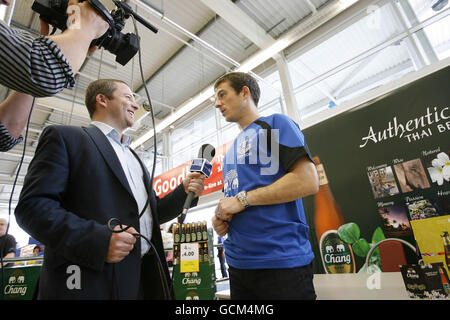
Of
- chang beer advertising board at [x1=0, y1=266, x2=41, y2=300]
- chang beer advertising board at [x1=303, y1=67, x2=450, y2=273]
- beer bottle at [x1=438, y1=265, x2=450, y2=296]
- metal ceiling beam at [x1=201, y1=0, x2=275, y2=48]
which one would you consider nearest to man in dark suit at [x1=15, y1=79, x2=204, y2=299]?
beer bottle at [x1=438, y1=265, x2=450, y2=296]

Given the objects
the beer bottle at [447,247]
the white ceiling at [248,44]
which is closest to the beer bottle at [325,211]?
the beer bottle at [447,247]

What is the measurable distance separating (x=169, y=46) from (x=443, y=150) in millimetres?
5307

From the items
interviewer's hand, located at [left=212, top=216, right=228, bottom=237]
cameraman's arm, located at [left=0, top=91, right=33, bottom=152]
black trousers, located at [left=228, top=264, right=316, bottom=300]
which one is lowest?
black trousers, located at [left=228, top=264, right=316, bottom=300]

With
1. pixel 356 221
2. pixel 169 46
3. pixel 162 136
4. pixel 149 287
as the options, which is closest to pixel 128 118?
pixel 149 287

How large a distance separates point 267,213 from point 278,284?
269 millimetres

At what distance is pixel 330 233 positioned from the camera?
269cm

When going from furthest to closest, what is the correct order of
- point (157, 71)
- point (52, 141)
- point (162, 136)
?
point (162, 136)
point (157, 71)
point (52, 141)

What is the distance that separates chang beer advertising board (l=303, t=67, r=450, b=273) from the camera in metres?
2.11

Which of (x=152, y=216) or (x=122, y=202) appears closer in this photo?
(x=122, y=202)

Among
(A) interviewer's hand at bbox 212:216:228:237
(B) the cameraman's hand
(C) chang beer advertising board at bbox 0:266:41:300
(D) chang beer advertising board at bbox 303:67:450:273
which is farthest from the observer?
(C) chang beer advertising board at bbox 0:266:41:300

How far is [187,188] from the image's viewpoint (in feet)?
4.09

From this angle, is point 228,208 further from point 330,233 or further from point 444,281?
point 330,233

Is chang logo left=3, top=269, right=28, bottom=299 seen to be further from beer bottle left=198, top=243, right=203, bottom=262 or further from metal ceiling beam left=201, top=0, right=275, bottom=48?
metal ceiling beam left=201, top=0, right=275, bottom=48

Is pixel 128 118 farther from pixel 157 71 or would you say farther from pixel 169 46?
pixel 157 71
